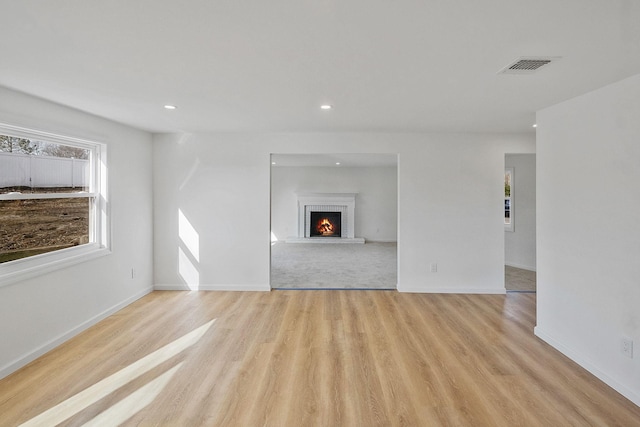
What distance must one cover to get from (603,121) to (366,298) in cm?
312

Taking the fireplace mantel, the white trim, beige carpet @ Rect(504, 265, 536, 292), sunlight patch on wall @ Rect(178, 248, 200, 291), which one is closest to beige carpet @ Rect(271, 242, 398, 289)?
the fireplace mantel

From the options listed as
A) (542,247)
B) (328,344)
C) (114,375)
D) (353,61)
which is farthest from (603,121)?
(114,375)

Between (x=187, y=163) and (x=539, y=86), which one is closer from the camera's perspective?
(x=539, y=86)

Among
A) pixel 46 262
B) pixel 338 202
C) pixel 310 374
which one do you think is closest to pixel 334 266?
pixel 338 202

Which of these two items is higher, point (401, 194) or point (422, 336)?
point (401, 194)

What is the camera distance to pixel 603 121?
253cm

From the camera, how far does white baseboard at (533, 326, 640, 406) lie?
88.4 inches

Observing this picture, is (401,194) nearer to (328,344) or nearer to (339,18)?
(328,344)

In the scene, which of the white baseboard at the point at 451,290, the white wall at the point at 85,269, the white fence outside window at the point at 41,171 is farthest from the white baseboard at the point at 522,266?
the white fence outside window at the point at 41,171

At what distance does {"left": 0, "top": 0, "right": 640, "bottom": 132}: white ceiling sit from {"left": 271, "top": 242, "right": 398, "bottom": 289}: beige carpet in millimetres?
2885

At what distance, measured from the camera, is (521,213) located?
20.1 ft

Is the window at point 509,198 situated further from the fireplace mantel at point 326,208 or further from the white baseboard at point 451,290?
the fireplace mantel at point 326,208

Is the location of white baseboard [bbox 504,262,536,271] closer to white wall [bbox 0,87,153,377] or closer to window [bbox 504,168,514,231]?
window [bbox 504,168,514,231]

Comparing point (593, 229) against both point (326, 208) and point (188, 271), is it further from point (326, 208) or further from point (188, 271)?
point (326, 208)
